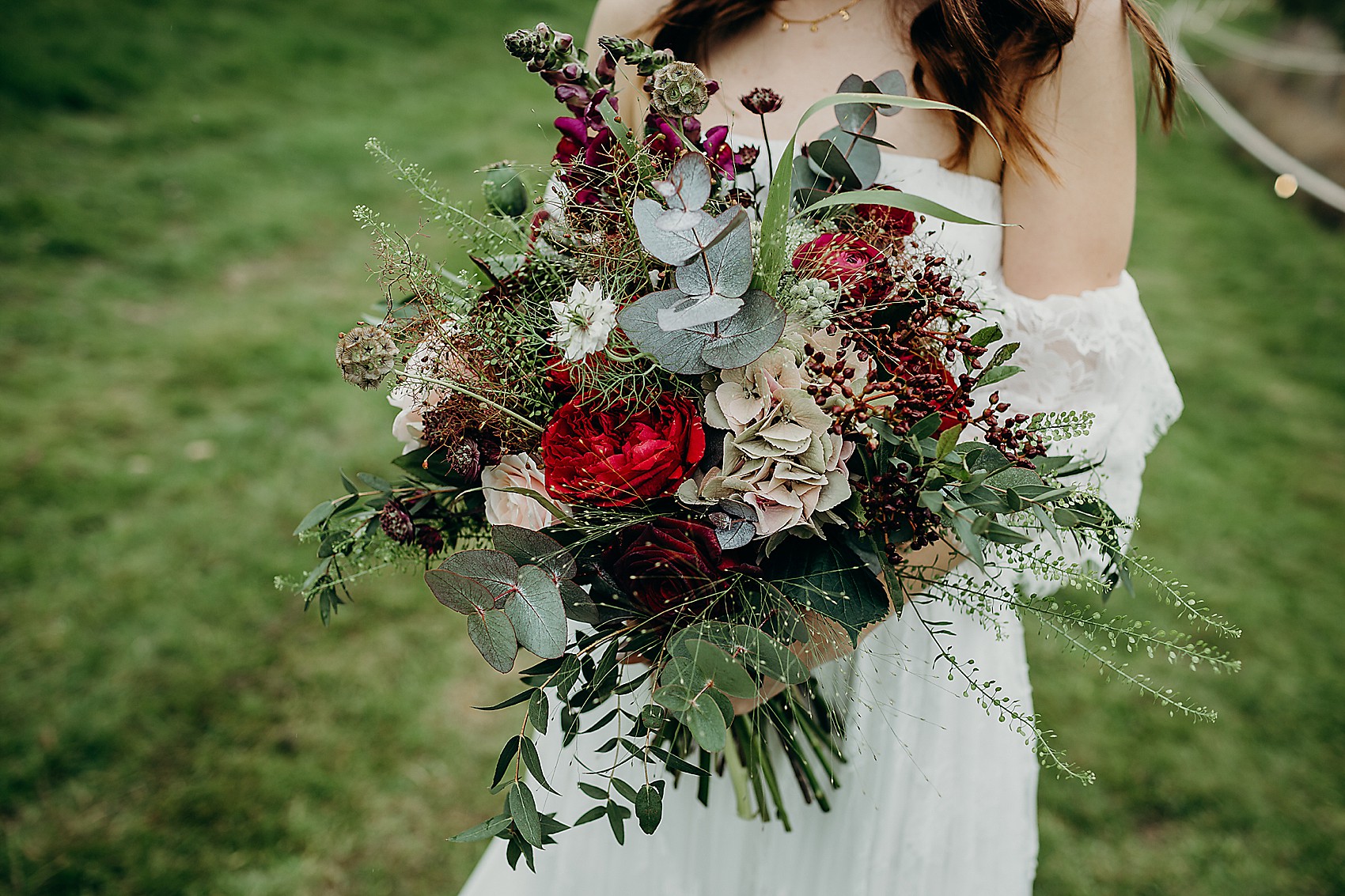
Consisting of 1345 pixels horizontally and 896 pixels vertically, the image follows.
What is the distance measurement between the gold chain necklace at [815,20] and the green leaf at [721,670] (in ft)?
3.77

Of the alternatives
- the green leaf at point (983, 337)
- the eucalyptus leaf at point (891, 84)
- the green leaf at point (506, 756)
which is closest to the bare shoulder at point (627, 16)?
the eucalyptus leaf at point (891, 84)

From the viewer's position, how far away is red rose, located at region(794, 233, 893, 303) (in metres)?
0.91

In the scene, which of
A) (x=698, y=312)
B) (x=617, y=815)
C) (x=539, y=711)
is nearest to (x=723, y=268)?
A: (x=698, y=312)

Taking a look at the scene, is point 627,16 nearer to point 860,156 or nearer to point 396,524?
point 860,156

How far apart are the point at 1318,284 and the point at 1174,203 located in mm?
1229

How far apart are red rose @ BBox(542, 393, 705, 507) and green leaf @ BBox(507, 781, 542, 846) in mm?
310

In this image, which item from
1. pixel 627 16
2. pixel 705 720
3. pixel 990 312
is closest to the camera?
pixel 705 720

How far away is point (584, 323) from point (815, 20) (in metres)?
0.93

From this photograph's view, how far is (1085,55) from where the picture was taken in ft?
4.00

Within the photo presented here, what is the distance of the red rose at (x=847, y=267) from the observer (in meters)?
0.91

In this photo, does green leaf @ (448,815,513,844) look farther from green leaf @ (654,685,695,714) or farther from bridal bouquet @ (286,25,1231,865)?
green leaf @ (654,685,695,714)

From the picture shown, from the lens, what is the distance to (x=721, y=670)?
2.70 ft

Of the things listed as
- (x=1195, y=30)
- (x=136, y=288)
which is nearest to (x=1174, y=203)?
(x=1195, y=30)

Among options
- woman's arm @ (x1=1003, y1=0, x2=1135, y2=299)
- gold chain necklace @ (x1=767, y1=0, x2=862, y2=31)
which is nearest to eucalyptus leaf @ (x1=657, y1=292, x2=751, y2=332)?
woman's arm @ (x1=1003, y1=0, x2=1135, y2=299)
